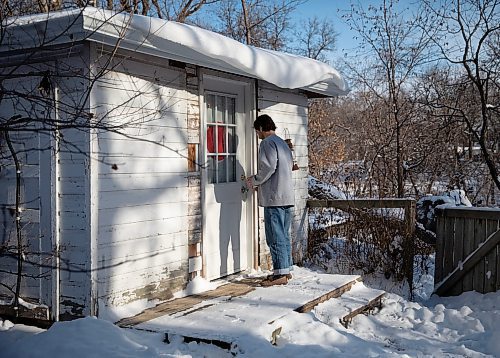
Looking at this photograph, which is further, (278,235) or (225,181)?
(225,181)

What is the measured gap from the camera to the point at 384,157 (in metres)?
12.6

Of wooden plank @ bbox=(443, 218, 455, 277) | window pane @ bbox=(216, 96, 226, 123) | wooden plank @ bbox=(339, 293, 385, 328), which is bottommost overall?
wooden plank @ bbox=(339, 293, 385, 328)

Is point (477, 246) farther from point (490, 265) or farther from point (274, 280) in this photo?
point (274, 280)

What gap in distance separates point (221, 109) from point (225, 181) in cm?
81

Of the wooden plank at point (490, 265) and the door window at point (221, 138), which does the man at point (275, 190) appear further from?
the wooden plank at point (490, 265)

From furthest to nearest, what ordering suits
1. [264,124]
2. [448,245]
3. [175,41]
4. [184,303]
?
[448,245] < [264,124] < [184,303] < [175,41]

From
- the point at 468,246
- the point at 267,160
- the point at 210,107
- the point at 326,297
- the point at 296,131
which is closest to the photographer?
the point at 326,297

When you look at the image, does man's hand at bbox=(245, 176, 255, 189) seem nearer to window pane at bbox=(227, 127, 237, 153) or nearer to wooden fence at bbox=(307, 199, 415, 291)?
window pane at bbox=(227, 127, 237, 153)

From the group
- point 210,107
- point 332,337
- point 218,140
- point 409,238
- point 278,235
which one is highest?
point 210,107

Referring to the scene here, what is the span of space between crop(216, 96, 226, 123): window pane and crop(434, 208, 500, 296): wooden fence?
283 cm

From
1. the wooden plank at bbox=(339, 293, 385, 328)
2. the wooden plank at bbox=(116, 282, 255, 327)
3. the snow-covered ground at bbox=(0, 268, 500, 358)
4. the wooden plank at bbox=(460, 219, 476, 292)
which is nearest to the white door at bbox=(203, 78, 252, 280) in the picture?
the wooden plank at bbox=(116, 282, 255, 327)

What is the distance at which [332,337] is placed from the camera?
4496mm

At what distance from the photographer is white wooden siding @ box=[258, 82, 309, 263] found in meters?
6.89

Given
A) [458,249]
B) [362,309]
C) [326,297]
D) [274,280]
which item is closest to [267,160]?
[274,280]
